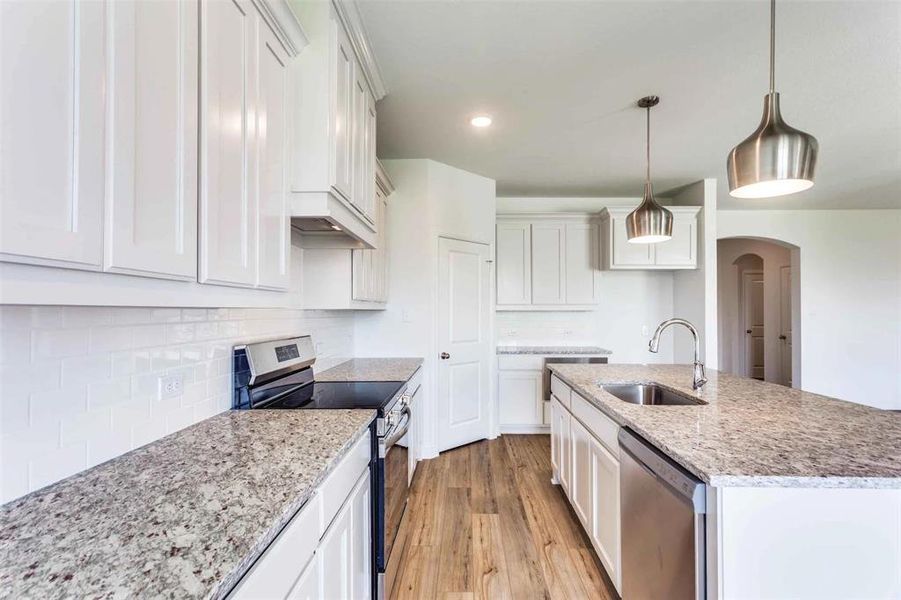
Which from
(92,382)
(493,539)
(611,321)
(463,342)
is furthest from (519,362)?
(92,382)

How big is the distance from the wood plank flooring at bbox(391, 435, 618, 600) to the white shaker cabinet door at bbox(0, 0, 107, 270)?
194 centimetres

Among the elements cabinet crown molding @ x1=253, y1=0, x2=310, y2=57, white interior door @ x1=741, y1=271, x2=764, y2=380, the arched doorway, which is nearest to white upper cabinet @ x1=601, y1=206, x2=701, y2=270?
the arched doorway

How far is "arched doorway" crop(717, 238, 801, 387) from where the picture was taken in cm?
641

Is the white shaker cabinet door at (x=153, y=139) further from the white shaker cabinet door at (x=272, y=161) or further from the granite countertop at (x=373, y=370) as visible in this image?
the granite countertop at (x=373, y=370)

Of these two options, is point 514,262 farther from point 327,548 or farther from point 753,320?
point 753,320

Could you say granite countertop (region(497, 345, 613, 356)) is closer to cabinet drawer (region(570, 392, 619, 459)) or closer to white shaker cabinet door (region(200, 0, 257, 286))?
cabinet drawer (region(570, 392, 619, 459))

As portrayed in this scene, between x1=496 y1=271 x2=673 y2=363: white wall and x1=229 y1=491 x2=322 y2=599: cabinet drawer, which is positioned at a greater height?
x1=496 y1=271 x2=673 y2=363: white wall

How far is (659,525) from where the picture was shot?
1265 millimetres

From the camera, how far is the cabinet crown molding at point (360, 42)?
1.68 m

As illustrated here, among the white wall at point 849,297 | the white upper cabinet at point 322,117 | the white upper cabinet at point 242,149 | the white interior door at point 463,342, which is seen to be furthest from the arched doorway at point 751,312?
the white upper cabinet at point 242,149

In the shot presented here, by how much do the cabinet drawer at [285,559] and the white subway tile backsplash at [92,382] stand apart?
577 millimetres

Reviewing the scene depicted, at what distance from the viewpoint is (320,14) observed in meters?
1.58

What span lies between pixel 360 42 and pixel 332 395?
1.72 meters

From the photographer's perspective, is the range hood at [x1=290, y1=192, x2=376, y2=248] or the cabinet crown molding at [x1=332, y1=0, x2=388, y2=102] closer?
the range hood at [x1=290, y1=192, x2=376, y2=248]
